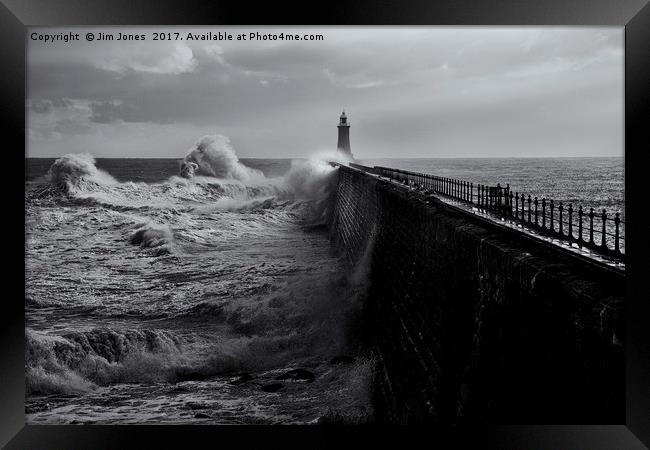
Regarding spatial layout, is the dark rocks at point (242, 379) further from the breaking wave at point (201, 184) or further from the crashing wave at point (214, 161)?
the crashing wave at point (214, 161)

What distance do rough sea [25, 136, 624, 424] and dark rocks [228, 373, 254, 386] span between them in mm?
18

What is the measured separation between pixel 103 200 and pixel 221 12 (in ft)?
120

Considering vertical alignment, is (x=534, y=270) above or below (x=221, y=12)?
below

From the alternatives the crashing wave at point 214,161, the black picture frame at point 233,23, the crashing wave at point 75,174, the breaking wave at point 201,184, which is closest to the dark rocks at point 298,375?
the black picture frame at point 233,23

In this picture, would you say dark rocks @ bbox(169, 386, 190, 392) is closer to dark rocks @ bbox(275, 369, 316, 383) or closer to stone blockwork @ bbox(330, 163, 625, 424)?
dark rocks @ bbox(275, 369, 316, 383)

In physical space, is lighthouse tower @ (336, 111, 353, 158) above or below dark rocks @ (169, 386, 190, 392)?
above

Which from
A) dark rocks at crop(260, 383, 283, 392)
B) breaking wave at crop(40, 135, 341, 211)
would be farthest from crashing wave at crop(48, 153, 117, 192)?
dark rocks at crop(260, 383, 283, 392)

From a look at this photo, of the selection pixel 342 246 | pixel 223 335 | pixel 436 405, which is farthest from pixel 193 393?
pixel 342 246

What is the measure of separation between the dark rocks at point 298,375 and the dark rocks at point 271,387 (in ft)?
1.13

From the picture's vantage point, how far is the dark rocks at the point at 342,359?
1157 centimetres

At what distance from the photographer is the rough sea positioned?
32.2 ft

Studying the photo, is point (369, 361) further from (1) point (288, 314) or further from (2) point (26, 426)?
(2) point (26, 426)

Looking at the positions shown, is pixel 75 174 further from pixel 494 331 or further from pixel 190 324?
pixel 494 331

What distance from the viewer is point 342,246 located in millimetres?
21719
